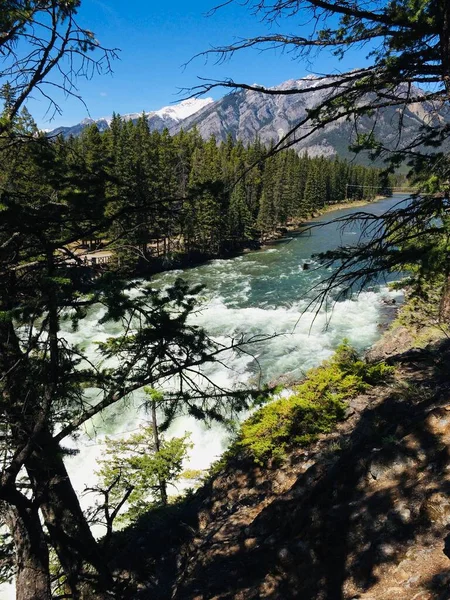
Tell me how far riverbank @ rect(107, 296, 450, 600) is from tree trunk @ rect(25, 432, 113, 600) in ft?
1.64

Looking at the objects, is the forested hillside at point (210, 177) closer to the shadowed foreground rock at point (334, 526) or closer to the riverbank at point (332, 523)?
the riverbank at point (332, 523)

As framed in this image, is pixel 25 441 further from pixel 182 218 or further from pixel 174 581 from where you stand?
pixel 174 581

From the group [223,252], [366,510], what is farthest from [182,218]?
[223,252]

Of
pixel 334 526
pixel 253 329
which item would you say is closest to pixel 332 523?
pixel 334 526

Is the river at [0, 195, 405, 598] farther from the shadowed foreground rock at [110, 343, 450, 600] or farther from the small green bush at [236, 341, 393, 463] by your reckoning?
the shadowed foreground rock at [110, 343, 450, 600]

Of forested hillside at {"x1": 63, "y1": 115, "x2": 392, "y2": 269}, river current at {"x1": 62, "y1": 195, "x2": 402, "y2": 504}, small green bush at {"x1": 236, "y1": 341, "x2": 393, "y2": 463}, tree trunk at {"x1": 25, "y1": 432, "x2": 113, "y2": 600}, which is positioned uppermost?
forested hillside at {"x1": 63, "y1": 115, "x2": 392, "y2": 269}

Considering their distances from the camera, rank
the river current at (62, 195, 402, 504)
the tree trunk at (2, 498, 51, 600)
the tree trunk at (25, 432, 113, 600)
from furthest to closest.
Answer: the river current at (62, 195, 402, 504) < the tree trunk at (25, 432, 113, 600) < the tree trunk at (2, 498, 51, 600)

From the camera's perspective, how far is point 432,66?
3.20m

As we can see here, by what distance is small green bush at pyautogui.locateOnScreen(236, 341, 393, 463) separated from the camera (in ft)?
25.5

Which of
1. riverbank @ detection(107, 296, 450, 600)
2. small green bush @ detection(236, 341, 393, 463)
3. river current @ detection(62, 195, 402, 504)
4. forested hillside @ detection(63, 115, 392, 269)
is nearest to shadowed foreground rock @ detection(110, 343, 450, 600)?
riverbank @ detection(107, 296, 450, 600)

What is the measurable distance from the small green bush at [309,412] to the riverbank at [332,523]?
25cm

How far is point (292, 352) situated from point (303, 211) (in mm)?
49849

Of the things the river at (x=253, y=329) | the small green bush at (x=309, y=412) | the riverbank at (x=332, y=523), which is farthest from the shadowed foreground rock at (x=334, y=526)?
the river at (x=253, y=329)

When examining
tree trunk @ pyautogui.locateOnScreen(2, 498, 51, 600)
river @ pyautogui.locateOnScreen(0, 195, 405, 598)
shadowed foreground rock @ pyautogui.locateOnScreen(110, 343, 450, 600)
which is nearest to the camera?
shadowed foreground rock @ pyautogui.locateOnScreen(110, 343, 450, 600)
